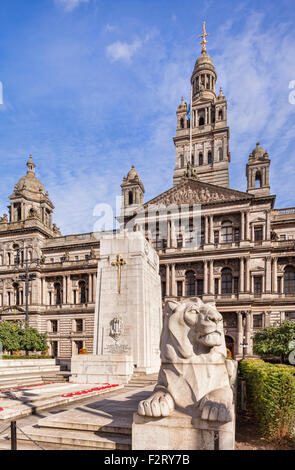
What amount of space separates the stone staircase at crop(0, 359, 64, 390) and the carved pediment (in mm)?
25257

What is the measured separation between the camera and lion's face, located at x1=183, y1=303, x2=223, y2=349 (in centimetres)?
566

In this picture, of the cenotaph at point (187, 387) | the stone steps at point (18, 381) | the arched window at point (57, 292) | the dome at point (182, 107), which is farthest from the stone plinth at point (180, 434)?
the dome at point (182, 107)

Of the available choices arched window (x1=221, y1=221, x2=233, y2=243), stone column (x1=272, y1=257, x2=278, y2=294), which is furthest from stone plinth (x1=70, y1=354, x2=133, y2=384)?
arched window (x1=221, y1=221, x2=233, y2=243)

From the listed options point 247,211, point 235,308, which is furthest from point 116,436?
point 247,211

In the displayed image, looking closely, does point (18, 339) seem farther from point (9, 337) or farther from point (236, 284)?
point (236, 284)

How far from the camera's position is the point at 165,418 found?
5605 mm

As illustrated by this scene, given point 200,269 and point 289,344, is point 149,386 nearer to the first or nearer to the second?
point 289,344

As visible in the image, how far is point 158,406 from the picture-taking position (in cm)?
556

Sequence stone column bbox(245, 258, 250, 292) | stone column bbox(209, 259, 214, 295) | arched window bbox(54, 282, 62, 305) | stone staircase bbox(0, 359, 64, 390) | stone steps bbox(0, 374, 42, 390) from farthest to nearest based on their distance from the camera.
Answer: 1. arched window bbox(54, 282, 62, 305)
2. stone column bbox(209, 259, 214, 295)
3. stone column bbox(245, 258, 250, 292)
4. stone staircase bbox(0, 359, 64, 390)
5. stone steps bbox(0, 374, 42, 390)

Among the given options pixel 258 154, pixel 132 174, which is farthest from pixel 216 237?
pixel 132 174

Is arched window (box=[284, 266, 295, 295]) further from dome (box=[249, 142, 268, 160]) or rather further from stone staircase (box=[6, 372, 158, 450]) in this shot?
stone staircase (box=[6, 372, 158, 450])

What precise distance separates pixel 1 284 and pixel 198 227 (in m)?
30.4

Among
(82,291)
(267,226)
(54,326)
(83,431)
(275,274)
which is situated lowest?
(54,326)

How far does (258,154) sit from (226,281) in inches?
725
